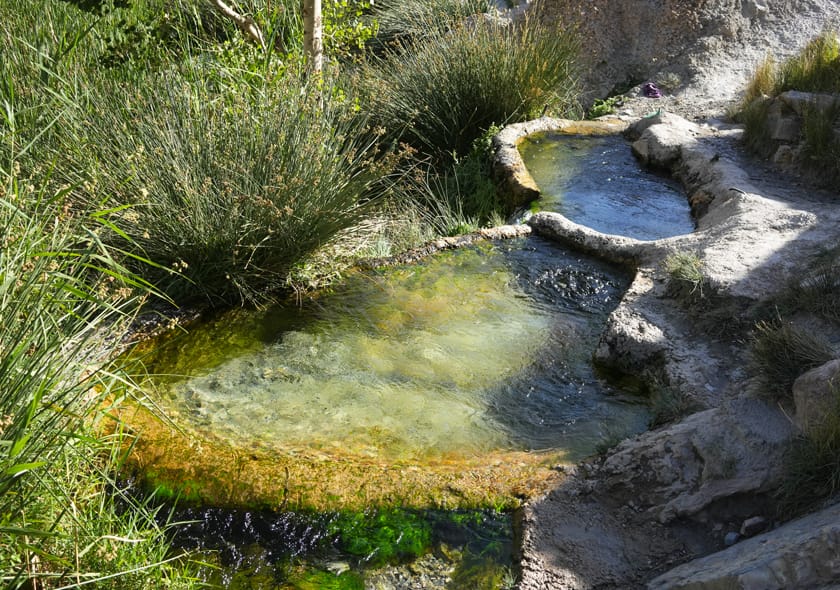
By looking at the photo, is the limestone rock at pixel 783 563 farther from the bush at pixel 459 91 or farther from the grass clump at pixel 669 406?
the bush at pixel 459 91

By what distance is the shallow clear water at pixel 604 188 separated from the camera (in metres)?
5.54

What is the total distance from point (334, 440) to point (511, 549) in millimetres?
899

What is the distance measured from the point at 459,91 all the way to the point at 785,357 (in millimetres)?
4869

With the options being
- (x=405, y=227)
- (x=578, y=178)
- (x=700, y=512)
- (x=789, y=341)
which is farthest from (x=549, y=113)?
(x=700, y=512)

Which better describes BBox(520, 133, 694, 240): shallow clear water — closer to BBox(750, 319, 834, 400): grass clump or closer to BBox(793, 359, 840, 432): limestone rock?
BBox(750, 319, 834, 400): grass clump

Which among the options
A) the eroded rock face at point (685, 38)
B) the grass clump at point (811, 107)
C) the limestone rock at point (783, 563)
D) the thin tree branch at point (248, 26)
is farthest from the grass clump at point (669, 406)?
the eroded rock face at point (685, 38)

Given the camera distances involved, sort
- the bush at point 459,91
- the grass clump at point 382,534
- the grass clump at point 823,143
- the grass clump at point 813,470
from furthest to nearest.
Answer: the bush at point 459,91 < the grass clump at point 823,143 < the grass clump at point 382,534 < the grass clump at point 813,470

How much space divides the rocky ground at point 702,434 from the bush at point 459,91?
4.34 ft

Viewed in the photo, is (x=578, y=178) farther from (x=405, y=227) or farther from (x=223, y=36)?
(x=223, y=36)

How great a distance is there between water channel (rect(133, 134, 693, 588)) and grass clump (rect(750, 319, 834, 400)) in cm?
59

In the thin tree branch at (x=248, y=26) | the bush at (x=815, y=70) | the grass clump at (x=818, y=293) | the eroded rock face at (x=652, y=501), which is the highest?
the thin tree branch at (x=248, y=26)

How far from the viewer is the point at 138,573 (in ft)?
7.51

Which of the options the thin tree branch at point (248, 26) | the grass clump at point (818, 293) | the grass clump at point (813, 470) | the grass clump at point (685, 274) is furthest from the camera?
the thin tree branch at point (248, 26)

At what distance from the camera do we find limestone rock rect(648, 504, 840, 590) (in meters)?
2.00
